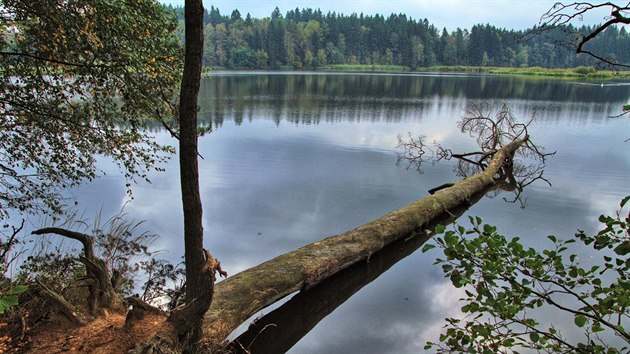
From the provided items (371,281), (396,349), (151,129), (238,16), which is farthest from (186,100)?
(238,16)

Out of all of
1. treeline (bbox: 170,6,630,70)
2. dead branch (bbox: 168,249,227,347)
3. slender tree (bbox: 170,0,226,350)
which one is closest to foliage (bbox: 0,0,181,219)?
slender tree (bbox: 170,0,226,350)

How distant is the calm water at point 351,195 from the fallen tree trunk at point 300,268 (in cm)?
50

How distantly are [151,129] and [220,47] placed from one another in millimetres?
81944

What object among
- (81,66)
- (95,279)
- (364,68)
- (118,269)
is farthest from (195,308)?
(364,68)

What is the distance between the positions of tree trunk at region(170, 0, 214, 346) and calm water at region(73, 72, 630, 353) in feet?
7.22

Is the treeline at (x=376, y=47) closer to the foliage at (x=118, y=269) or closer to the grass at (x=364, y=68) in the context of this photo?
the grass at (x=364, y=68)

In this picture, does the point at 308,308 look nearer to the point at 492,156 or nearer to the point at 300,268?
the point at 300,268

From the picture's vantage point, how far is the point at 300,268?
637 centimetres

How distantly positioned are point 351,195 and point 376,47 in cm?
10287

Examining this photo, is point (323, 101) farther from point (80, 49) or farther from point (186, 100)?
point (186, 100)

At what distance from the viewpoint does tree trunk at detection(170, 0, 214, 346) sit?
9.86ft

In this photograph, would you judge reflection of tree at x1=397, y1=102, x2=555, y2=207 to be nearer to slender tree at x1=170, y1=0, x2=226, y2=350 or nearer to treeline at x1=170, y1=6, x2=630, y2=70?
slender tree at x1=170, y1=0, x2=226, y2=350

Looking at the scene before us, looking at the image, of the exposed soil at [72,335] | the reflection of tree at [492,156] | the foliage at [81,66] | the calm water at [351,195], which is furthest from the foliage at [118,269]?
the reflection of tree at [492,156]

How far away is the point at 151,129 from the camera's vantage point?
20609mm
